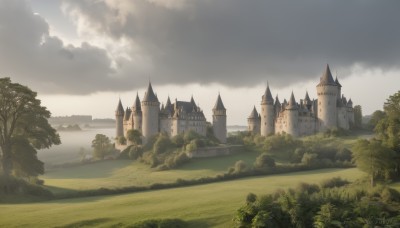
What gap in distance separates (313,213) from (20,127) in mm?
31779

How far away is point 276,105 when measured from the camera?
98062 millimetres

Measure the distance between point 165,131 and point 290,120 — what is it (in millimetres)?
27299

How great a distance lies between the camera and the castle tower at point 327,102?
3469 inches

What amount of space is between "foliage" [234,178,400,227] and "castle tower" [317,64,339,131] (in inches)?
2515

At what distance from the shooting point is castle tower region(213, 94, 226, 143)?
92688 millimetres

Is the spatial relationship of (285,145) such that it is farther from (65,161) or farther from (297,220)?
(297,220)

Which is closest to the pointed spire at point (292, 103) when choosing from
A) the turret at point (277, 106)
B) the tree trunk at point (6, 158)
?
the turret at point (277, 106)

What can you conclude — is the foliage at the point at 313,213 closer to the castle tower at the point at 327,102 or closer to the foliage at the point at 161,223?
the foliage at the point at 161,223

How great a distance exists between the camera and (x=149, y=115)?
292 ft

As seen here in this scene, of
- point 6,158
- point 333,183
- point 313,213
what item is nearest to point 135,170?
point 6,158

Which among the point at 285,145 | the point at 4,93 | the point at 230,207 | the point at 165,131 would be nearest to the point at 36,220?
the point at 230,207

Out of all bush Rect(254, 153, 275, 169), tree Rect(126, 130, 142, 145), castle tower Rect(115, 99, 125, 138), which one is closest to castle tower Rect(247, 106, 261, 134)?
tree Rect(126, 130, 142, 145)

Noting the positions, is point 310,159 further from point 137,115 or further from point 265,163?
point 137,115

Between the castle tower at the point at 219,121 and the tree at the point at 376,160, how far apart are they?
182ft
